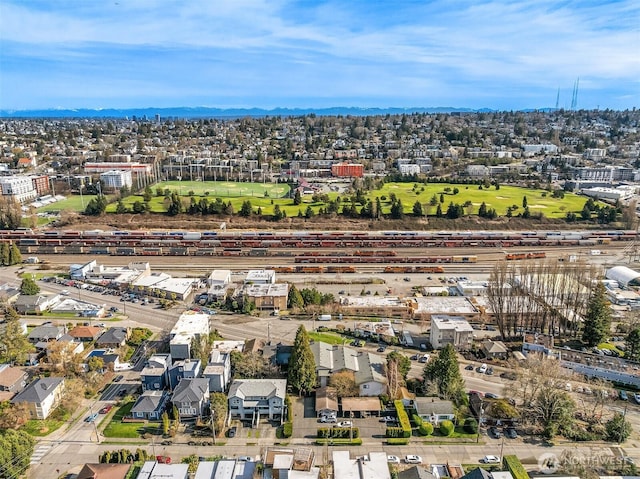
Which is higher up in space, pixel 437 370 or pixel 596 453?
pixel 437 370

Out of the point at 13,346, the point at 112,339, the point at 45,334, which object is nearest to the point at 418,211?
the point at 112,339

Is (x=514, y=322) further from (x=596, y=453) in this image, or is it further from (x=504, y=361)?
(x=596, y=453)

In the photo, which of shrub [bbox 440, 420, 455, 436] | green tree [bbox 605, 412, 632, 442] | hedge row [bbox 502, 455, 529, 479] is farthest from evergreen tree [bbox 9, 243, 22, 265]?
green tree [bbox 605, 412, 632, 442]

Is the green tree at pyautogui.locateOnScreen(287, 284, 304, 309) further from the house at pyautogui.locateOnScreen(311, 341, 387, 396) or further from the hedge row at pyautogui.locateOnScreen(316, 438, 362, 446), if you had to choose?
the hedge row at pyautogui.locateOnScreen(316, 438, 362, 446)

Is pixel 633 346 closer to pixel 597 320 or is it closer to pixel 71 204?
pixel 597 320

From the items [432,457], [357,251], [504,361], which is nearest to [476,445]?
[432,457]

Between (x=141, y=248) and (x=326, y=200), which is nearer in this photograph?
(x=141, y=248)
